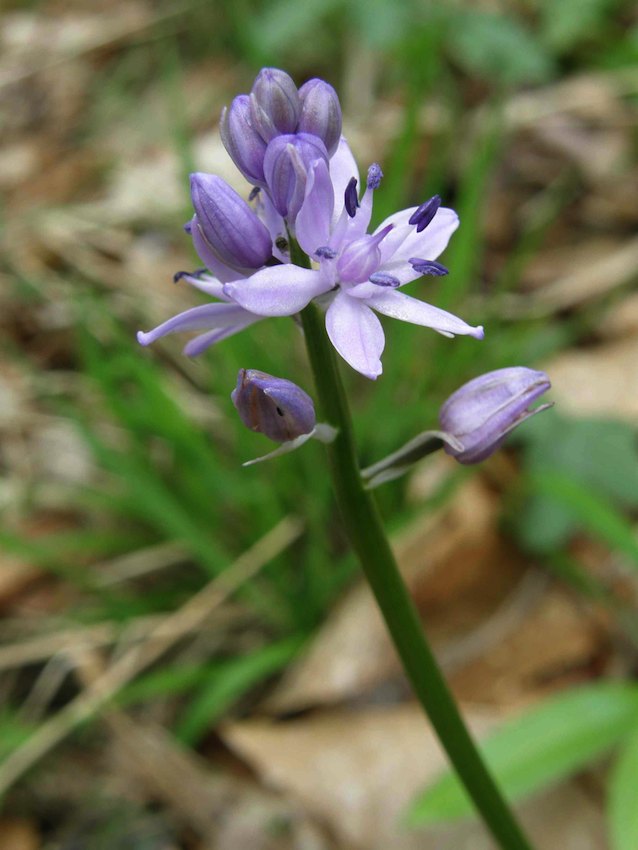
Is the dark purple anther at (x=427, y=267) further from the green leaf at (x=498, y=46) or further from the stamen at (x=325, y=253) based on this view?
the green leaf at (x=498, y=46)

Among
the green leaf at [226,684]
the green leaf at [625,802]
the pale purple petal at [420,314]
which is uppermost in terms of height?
the pale purple petal at [420,314]

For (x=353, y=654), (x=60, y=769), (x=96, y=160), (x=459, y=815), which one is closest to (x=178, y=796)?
(x=60, y=769)

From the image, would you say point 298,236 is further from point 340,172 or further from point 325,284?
point 340,172

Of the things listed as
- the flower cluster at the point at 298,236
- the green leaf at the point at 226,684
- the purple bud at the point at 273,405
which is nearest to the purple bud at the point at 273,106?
the flower cluster at the point at 298,236

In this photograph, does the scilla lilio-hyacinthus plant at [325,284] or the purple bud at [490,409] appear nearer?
the scilla lilio-hyacinthus plant at [325,284]

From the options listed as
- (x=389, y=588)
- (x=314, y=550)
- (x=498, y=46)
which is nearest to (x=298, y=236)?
(x=389, y=588)

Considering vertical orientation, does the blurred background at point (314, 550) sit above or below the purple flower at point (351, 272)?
below

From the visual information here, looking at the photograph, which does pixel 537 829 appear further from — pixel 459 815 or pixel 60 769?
pixel 60 769
